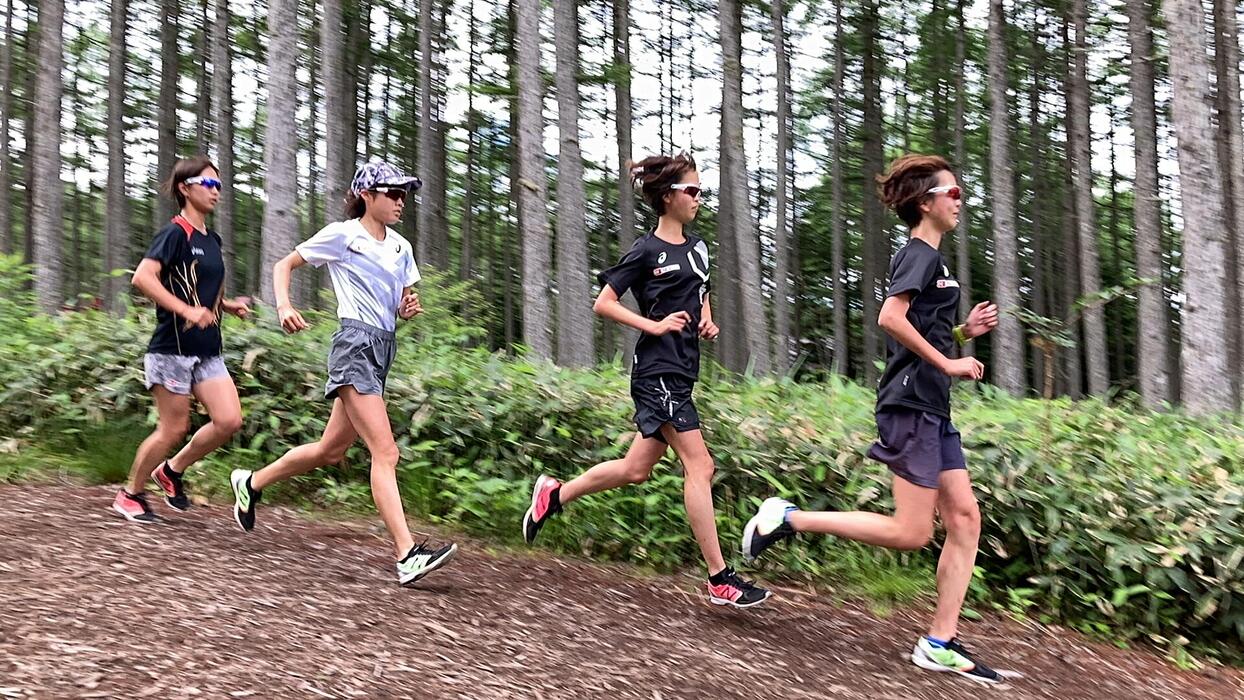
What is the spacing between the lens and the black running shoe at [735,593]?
172 inches

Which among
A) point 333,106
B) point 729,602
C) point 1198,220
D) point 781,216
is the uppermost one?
point 333,106

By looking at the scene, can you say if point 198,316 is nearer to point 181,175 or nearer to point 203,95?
point 181,175

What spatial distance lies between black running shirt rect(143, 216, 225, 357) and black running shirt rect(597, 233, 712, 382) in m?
2.13

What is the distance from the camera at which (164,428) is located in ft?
16.2

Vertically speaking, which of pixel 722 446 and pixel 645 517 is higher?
pixel 722 446

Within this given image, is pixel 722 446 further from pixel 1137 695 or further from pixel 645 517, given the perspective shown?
pixel 1137 695

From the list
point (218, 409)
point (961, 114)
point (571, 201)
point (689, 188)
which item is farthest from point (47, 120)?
point (961, 114)

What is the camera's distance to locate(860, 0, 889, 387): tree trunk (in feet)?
72.6

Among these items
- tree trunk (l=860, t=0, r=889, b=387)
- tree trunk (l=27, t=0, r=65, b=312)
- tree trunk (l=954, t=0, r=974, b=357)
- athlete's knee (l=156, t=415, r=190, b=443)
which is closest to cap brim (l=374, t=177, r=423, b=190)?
athlete's knee (l=156, t=415, r=190, b=443)

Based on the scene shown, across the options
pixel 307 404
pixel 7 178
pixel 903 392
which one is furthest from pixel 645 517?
pixel 7 178

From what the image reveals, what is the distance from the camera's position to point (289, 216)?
952 cm

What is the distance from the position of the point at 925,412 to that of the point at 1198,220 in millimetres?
6486

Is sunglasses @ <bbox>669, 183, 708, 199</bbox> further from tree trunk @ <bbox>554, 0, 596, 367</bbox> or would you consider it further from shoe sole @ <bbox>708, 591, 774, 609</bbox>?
tree trunk @ <bbox>554, 0, 596, 367</bbox>

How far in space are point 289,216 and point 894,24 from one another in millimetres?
17229
